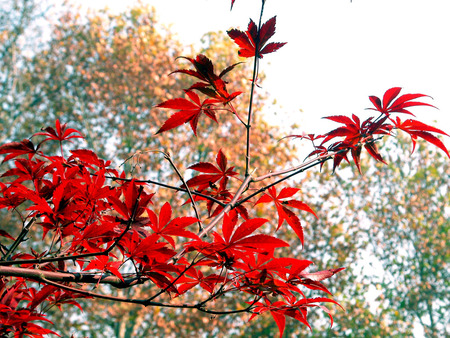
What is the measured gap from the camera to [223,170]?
1308 millimetres

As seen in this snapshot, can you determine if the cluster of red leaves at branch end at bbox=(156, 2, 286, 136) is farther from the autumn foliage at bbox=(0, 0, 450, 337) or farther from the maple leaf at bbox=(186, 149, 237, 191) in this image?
the maple leaf at bbox=(186, 149, 237, 191)

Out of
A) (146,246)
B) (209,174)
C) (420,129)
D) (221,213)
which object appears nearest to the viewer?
(146,246)

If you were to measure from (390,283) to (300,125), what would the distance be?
5.02 metres

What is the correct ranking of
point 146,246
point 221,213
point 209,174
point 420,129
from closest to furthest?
point 146,246 < point 221,213 < point 420,129 < point 209,174

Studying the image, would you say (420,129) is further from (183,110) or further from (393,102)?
(183,110)

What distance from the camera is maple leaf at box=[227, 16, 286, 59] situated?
107cm

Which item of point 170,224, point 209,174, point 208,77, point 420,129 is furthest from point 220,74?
point 420,129

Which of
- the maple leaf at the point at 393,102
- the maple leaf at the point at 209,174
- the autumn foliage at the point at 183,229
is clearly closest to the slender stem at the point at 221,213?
the autumn foliage at the point at 183,229

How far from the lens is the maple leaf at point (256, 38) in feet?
3.50

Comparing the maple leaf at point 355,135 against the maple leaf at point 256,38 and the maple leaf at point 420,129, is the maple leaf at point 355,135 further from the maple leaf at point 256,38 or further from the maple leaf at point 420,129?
the maple leaf at point 256,38

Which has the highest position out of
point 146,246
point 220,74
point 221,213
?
point 220,74

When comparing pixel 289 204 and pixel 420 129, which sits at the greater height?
pixel 420 129

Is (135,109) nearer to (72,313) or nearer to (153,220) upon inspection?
(72,313)

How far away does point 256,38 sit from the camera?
1.08 m
